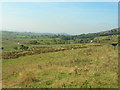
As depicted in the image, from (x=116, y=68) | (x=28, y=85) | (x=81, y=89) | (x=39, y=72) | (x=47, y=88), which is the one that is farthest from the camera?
(x=39, y=72)

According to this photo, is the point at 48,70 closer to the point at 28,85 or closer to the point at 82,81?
the point at 28,85

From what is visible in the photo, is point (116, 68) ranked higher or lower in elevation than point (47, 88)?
higher

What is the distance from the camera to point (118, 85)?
10523mm

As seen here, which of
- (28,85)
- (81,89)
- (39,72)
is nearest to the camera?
(81,89)

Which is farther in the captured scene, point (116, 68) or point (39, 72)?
point (39, 72)

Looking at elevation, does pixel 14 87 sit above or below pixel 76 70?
below

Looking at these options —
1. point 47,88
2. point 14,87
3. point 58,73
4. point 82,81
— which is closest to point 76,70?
point 58,73

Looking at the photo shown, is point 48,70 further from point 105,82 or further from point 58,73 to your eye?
point 105,82

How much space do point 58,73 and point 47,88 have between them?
3553mm

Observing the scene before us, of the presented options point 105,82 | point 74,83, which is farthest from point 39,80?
point 105,82

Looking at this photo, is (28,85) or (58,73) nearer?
(28,85)

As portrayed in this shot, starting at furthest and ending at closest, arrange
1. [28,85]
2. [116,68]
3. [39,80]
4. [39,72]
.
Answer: [39,72] < [116,68] < [39,80] < [28,85]

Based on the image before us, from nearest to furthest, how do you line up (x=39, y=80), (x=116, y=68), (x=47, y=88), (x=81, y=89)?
(x=81, y=89)
(x=47, y=88)
(x=39, y=80)
(x=116, y=68)

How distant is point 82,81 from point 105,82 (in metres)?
1.55
